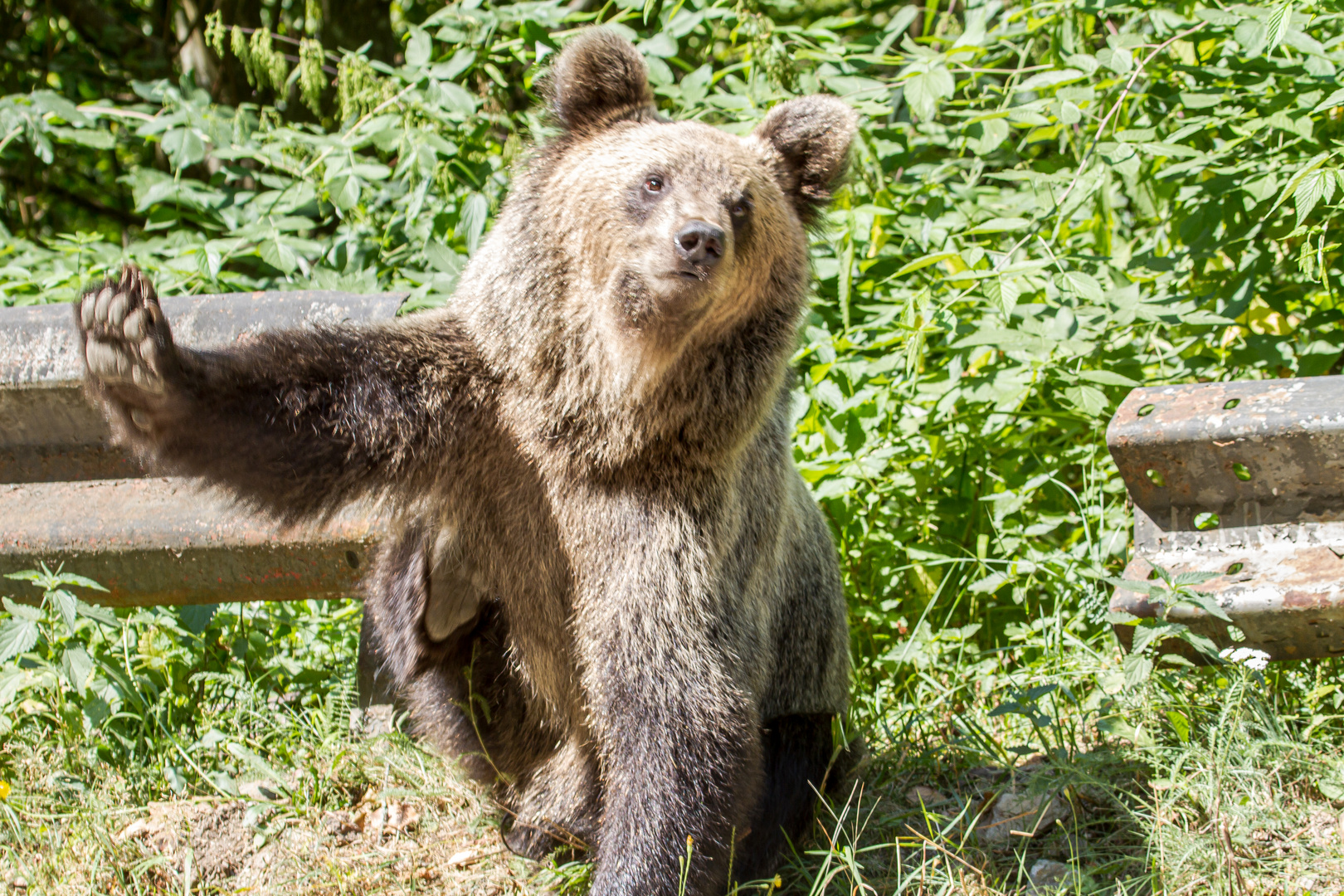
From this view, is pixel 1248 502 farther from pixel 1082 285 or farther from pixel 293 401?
pixel 293 401

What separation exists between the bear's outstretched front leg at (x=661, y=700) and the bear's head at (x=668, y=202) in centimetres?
45

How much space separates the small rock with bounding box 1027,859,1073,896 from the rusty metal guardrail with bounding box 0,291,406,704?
2.01m

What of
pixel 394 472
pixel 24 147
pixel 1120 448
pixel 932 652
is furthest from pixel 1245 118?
pixel 24 147

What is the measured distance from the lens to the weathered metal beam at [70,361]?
3.22m

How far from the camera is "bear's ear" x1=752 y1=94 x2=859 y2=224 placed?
10.3ft

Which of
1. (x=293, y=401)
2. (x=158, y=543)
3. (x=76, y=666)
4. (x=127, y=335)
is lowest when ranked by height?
(x=76, y=666)

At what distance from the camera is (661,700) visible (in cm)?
271

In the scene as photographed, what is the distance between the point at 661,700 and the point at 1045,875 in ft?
3.68

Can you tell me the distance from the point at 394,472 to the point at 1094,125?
3.30m

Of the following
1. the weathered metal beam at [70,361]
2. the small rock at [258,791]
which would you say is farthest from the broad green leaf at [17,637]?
the small rock at [258,791]

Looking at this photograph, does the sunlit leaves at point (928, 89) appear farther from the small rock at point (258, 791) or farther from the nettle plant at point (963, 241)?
the small rock at point (258, 791)

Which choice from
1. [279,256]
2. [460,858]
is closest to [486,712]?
[460,858]

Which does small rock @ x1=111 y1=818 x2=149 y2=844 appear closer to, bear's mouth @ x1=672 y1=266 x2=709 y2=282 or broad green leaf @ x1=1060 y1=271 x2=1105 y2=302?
bear's mouth @ x1=672 y1=266 x2=709 y2=282

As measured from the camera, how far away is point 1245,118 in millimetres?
4148
